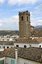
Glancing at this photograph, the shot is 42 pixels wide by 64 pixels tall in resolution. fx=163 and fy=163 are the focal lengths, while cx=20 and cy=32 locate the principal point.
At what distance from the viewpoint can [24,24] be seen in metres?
57.6

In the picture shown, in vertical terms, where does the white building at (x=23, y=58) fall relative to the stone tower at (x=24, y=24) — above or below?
below

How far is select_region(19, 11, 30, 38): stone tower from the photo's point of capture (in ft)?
187

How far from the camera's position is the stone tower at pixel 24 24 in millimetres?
57000

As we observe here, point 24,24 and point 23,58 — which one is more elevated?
point 24,24

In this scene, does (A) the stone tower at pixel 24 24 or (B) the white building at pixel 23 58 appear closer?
(B) the white building at pixel 23 58

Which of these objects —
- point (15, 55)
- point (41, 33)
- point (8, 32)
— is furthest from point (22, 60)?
point (8, 32)

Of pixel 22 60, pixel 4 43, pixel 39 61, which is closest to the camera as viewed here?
pixel 39 61

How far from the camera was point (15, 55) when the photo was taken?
22219 millimetres

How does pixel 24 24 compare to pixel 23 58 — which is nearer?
pixel 23 58

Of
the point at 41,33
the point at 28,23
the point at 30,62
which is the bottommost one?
the point at 30,62

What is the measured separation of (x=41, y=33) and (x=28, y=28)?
5.44m

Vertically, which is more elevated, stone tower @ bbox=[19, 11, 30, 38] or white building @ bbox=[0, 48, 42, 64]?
stone tower @ bbox=[19, 11, 30, 38]

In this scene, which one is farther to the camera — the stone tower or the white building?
the stone tower

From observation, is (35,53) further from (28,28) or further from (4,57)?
(28,28)
